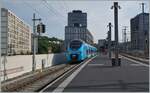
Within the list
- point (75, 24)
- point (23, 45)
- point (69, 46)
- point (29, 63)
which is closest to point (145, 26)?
point (75, 24)

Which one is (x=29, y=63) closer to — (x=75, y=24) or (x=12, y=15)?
(x=12, y=15)

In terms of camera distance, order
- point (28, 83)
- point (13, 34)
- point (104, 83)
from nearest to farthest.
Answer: point (104, 83) → point (28, 83) → point (13, 34)

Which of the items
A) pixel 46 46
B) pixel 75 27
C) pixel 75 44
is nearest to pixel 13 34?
pixel 75 44

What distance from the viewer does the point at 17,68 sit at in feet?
109

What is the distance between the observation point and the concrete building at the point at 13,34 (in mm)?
50162

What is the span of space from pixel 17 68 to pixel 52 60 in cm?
2486

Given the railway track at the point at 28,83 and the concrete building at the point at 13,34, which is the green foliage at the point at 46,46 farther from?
the railway track at the point at 28,83

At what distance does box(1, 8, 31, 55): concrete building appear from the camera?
50.2 metres

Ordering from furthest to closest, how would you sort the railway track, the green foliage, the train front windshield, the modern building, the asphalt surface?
the modern building < the green foliage < the train front windshield < the railway track < the asphalt surface

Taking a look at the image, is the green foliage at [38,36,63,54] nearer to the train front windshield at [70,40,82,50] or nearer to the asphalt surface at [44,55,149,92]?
the train front windshield at [70,40,82,50]

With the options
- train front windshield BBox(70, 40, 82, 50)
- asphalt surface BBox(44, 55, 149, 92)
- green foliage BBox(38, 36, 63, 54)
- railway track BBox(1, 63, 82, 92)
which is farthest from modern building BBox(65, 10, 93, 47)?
asphalt surface BBox(44, 55, 149, 92)

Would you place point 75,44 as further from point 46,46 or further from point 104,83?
point 46,46

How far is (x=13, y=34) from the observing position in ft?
206

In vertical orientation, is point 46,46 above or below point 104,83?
above
